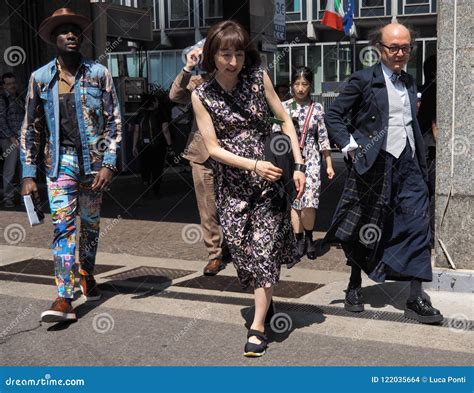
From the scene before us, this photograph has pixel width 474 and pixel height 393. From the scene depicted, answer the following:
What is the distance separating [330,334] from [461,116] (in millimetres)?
1970

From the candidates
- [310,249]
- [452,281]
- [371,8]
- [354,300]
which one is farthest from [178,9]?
[354,300]

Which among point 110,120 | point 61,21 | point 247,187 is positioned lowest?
point 247,187

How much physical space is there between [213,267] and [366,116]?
7.00 feet

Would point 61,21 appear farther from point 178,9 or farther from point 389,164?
point 178,9

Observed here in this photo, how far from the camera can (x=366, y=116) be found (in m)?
4.82

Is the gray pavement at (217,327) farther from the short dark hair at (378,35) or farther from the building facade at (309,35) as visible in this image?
the building facade at (309,35)

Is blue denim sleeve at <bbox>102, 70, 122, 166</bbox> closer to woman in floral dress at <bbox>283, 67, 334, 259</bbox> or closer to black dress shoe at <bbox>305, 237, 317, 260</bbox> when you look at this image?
woman in floral dress at <bbox>283, 67, 334, 259</bbox>

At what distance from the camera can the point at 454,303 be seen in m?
5.15

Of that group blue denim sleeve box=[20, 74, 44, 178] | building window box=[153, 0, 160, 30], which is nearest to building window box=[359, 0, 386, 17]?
building window box=[153, 0, 160, 30]

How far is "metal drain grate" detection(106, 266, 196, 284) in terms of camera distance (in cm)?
616

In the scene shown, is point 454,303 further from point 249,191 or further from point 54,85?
point 54,85

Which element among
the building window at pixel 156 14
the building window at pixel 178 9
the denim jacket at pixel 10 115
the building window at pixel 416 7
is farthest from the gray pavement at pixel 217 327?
the building window at pixel 156 14

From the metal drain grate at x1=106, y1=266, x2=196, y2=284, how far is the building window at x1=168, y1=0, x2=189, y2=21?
33897mm

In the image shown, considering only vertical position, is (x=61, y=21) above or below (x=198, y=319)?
above
